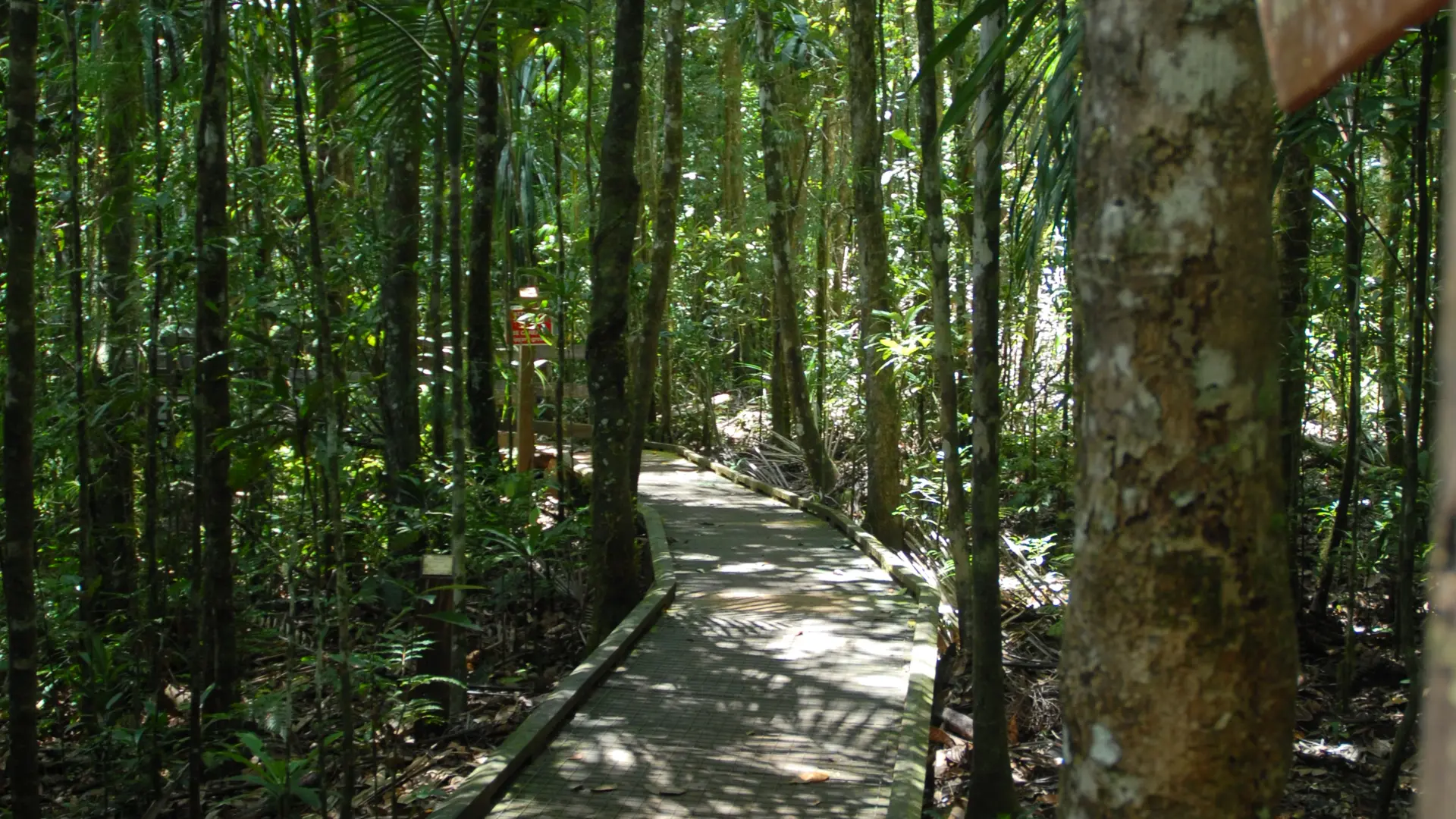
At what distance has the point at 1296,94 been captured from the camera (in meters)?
1.35

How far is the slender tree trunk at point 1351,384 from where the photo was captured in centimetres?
708

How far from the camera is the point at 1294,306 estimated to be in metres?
8.76

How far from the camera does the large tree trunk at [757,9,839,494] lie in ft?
Answer: 47.3

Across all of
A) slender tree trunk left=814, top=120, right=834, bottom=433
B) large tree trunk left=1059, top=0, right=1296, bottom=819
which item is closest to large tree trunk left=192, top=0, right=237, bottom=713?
large tree trunk left=1059, top=0, right=1296, bottom=819

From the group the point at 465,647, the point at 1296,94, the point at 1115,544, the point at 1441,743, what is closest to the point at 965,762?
the point at 465,647

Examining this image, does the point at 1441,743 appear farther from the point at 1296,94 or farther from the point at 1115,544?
the point at 1115,544

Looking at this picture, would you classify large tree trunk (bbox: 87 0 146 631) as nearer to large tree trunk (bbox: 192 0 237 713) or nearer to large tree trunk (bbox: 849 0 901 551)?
large tree trunk (bbox: 192 0 237 713)

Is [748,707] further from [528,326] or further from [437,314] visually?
[528,326]

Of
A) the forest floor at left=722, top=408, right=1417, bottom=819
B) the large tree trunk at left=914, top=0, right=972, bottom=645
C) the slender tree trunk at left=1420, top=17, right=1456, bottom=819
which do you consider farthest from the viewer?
the large tree trunk at left=914, top=0, right=972, bottom=645

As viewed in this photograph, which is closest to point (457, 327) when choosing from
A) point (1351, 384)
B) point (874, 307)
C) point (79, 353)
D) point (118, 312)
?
point (118, 312)

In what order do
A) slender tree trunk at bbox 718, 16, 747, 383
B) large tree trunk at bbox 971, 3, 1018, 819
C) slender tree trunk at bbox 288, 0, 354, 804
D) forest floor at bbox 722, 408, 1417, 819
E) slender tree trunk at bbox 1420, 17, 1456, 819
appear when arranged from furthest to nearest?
1. slender tree trunk at bbox 718, 16, 747, 383
2. forest floor at bbox 722, 408, 1417, 819
3. large tree trunk at bbox 971, 3, 1018, 819
4. slender tree trunk at bbox 288, 0, 354, 804
5. slender tree trunk at bbox 1420, 17, 1456, 819

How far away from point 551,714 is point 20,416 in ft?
9.47

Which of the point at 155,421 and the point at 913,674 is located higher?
the point at 155,421

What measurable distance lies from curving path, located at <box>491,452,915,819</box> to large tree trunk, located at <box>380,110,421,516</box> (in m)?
2.58
